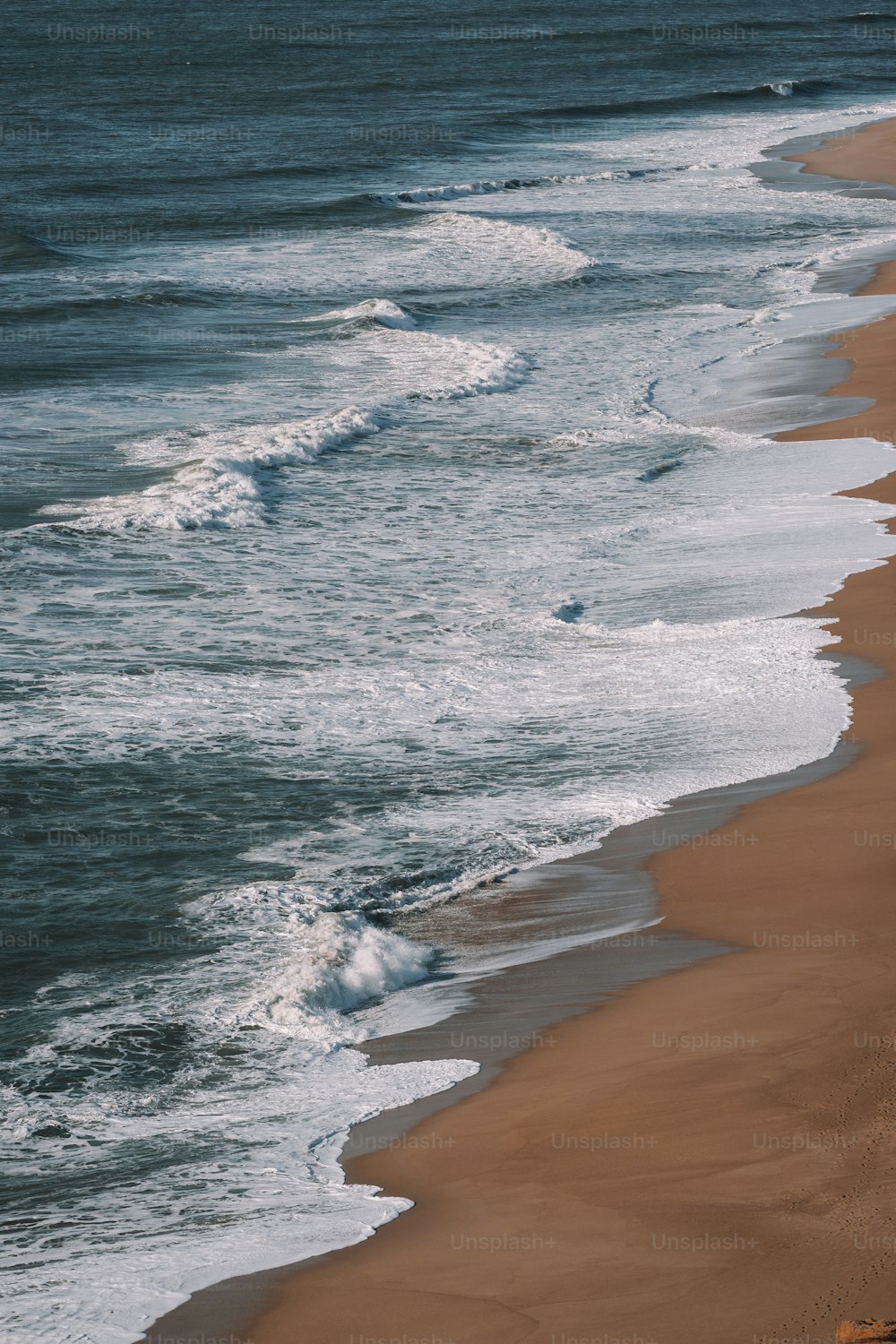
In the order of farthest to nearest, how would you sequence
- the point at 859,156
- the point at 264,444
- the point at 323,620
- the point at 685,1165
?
the point at 859,156, the point at 264,444, the point at 323,620, the point at 685,1165

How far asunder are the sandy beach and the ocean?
0.35 m

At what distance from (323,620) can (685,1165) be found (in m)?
7.30

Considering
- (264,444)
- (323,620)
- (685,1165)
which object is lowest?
(685,1165)

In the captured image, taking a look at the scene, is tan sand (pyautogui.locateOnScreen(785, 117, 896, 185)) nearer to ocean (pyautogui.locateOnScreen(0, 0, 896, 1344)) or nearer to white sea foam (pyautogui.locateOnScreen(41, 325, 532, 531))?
ocean (pyautogui.locateOnScreen(0, 0, 896, 1344))

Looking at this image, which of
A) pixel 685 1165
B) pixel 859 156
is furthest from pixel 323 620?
pixel 859 156

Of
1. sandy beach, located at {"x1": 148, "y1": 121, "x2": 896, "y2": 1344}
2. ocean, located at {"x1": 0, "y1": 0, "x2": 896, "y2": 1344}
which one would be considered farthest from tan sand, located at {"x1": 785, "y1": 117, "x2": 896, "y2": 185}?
sandy beach, located at {"x1": 148, "y1": 121, "x2": 896, "y2": 1344}

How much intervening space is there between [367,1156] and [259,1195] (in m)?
0.43

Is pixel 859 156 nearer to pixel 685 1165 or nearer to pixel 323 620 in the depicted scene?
pixel 323 620

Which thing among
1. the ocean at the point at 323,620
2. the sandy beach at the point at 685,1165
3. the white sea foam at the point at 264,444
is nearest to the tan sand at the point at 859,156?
the ocean at the point at 323,620

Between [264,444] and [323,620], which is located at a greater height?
[264,444]

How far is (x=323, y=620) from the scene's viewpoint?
12.0 m

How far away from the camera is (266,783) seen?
925cm

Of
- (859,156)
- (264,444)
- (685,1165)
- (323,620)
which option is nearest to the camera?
(685,1165)

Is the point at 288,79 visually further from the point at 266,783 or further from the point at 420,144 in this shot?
the point at 266,783
